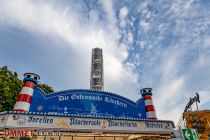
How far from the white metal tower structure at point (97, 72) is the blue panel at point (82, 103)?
873 inches

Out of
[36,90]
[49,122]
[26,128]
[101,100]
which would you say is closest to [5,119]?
[26,128]

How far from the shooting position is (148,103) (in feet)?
52.3

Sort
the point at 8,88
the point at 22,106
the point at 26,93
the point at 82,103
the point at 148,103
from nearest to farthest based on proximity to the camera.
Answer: the point at 22,106 → the point at 26,93 → the point at 82,103 → the point at 148,103 → the point at 8,88

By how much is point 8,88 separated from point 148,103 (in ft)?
55.5

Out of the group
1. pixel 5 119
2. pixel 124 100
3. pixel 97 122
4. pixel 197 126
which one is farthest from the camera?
pixel 197 126

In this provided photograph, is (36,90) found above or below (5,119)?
above

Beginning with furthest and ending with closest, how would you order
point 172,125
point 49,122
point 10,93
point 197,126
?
point 10,93
point 197,126
point 172,125
point 49,122

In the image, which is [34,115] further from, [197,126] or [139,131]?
[197,126]

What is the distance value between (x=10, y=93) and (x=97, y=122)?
1766 cm

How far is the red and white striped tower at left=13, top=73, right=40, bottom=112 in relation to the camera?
1226cm

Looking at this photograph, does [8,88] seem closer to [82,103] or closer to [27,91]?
[27,91]

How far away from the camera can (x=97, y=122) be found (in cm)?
1202

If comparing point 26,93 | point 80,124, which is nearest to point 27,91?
point 26,93

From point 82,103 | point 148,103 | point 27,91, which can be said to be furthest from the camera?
point 148,103
